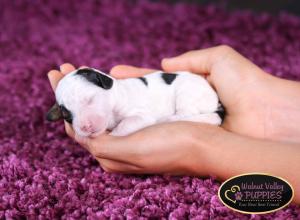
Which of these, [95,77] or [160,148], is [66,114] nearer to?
[95,77]

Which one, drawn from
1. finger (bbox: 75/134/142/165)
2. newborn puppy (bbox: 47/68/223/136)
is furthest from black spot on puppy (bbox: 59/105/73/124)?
finger (bbox: 75/134/142/165)

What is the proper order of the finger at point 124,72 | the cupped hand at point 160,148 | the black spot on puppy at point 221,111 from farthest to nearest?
the finger at point 124,72, the black spot on puppy at point 221,111, the cupped hand at point 160,148

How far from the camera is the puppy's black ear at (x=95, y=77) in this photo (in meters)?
2.45

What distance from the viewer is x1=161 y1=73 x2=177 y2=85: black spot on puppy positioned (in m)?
2.73

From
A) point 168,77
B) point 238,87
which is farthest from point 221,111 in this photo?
point 168,77

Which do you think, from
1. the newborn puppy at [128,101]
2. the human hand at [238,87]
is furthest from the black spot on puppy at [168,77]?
the human hand at [238,87]

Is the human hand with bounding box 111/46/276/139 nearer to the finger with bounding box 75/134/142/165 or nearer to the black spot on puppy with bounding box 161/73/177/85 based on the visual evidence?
the black spot on puppy with bounding box 161/73/177/85

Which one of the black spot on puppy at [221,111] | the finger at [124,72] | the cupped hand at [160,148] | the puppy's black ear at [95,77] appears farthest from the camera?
the finger at [124,72]

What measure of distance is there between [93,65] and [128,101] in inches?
58.0

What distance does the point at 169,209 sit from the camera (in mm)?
2123

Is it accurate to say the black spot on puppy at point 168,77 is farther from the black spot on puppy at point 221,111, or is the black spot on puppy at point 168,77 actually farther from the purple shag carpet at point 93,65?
the purple shag carpet at point 93,65

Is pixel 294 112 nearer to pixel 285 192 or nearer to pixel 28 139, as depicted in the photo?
pixel 285 192

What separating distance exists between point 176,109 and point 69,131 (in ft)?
1.91

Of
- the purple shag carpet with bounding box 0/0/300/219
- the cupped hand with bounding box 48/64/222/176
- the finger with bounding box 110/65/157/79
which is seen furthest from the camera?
the finger with bounding box 110/65/157/79
